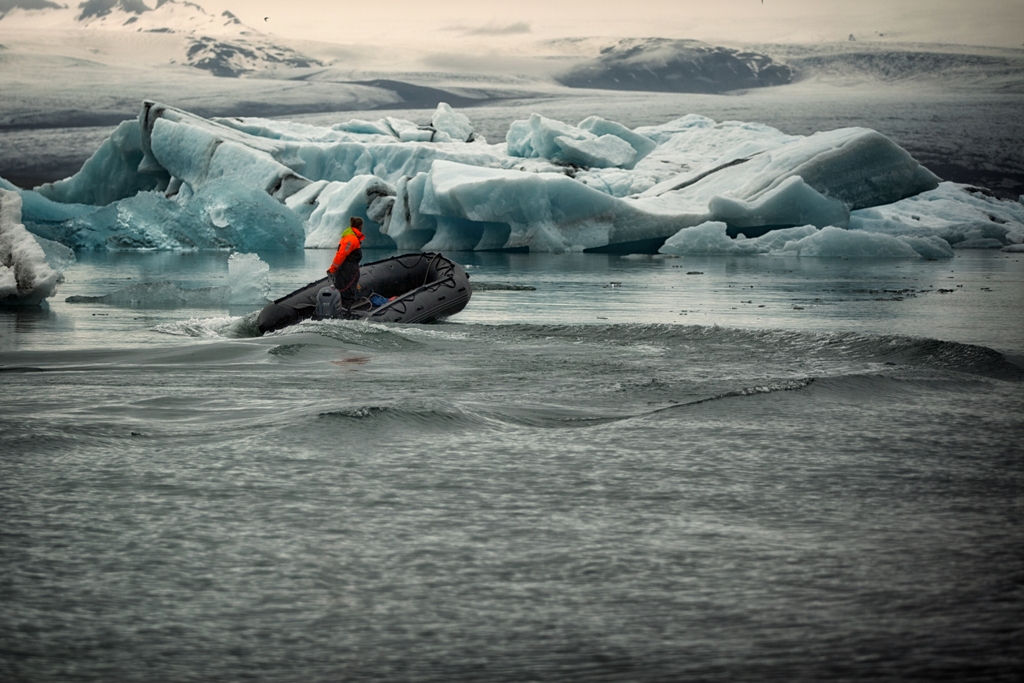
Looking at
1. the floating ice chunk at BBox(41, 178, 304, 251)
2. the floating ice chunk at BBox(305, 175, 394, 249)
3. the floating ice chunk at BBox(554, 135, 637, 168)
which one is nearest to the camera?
the floating ice chunk at BBox(41, 178, 304, 251)

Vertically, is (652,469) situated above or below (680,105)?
below

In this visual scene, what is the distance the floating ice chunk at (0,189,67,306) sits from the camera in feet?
35.7

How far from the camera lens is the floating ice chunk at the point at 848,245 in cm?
2166

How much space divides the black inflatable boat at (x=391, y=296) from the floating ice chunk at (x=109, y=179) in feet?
66.1

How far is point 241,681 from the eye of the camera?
205 centimetres

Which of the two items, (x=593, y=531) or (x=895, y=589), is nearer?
(x=895, y=589)

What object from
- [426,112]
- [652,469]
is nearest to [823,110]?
[426,112]

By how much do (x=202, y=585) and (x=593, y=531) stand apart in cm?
103

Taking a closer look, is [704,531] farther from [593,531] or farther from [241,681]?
[241,681]

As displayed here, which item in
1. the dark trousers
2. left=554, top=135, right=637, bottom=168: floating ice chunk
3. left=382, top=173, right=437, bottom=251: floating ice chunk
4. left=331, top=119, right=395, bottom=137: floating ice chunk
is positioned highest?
left=331, top=119, right=395, bottom=137: floating ice chunk

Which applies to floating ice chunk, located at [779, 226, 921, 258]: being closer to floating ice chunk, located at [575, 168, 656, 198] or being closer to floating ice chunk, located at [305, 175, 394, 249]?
floating ice chunk, located at [575, 168, 656, 198]

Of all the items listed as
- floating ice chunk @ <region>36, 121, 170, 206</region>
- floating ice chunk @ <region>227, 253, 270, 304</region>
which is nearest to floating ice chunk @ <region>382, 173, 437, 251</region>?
floating ice chunk @ <region>36, 121, 170, 206</region>

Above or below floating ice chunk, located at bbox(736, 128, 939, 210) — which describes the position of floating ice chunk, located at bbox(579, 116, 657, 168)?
above

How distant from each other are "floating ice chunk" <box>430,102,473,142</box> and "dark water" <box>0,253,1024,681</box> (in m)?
29.7
